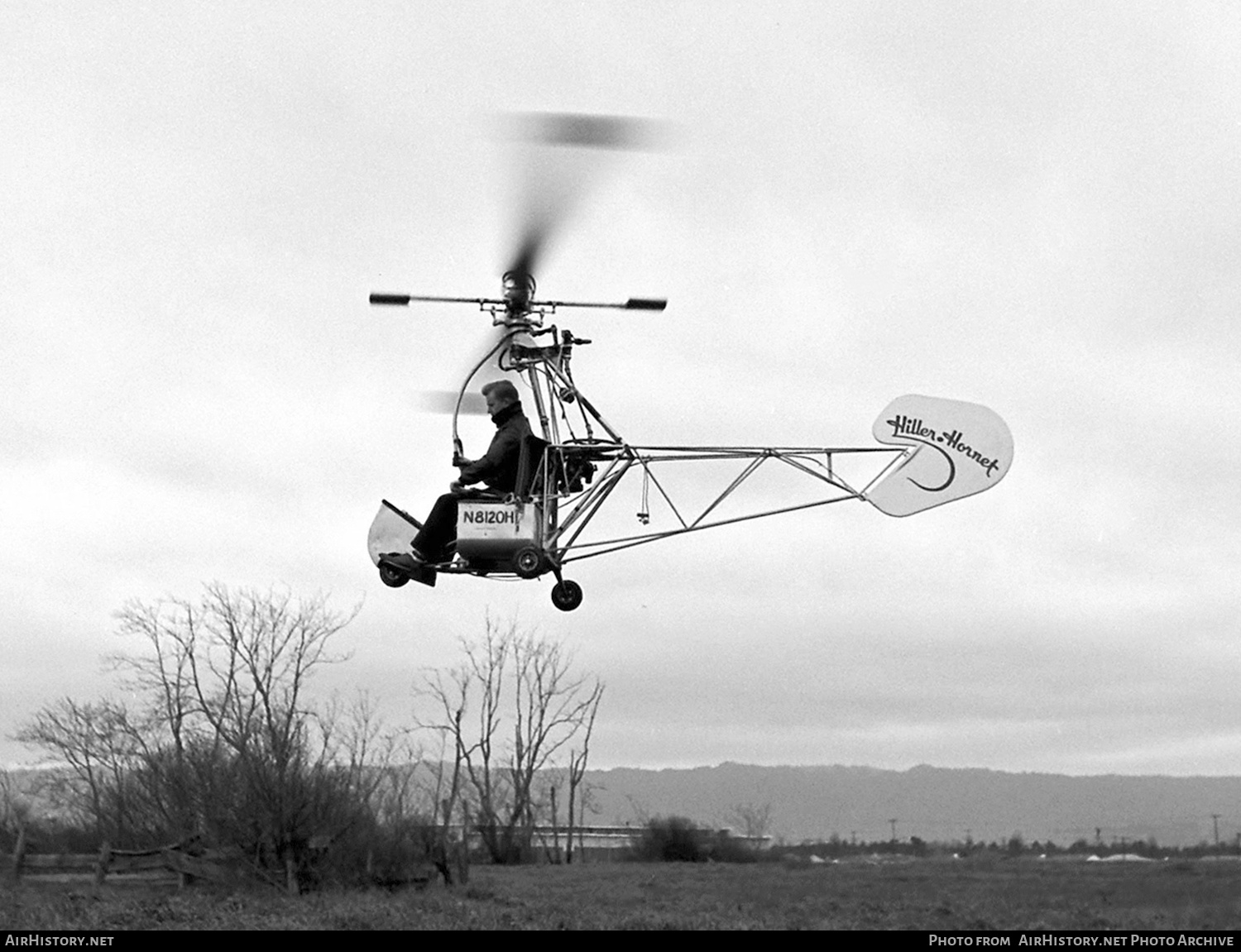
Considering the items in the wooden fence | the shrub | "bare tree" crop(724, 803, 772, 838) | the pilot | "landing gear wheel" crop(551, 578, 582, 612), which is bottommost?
the wooden fence

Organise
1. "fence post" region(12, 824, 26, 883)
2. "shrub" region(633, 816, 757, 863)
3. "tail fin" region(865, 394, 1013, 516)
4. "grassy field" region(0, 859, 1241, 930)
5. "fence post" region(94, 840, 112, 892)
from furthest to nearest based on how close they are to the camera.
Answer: "fence post" region(12, 824, 26, 883) < "fence post" region(94, 840, 112, 892) < "shrub" region(633, 816, 757, 863) < "tail fin" region(865, 394, 1013, 516) < "grassy field" region(0, 859, 1241, 930)

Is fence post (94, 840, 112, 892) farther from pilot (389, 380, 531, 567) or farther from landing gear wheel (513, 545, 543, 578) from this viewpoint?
landing gear wheel (513, 545, 543, 578)

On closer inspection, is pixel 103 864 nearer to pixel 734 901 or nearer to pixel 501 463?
pixel 734 901

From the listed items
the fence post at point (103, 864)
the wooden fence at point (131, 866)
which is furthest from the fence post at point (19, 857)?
the fence post at point (103, 864)

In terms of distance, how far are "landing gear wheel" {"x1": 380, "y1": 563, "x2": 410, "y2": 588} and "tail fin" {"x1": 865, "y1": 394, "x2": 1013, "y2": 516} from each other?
621cm

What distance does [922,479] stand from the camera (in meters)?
20.1

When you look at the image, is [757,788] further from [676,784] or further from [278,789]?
[278,789]

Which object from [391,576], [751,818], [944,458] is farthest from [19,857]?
[944,458]

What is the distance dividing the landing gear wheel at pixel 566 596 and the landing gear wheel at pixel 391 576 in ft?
6.52

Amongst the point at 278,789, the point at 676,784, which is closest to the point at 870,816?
the point at 676,784

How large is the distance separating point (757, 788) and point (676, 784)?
866 cm

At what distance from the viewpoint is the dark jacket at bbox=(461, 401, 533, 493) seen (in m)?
18.7

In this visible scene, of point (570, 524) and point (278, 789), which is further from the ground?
point (570, 524)

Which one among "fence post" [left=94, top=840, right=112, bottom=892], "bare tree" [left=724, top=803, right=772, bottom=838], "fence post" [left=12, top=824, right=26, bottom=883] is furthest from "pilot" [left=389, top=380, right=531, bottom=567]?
"fence post" [left=12, top=824, right=26, bottom=883]
